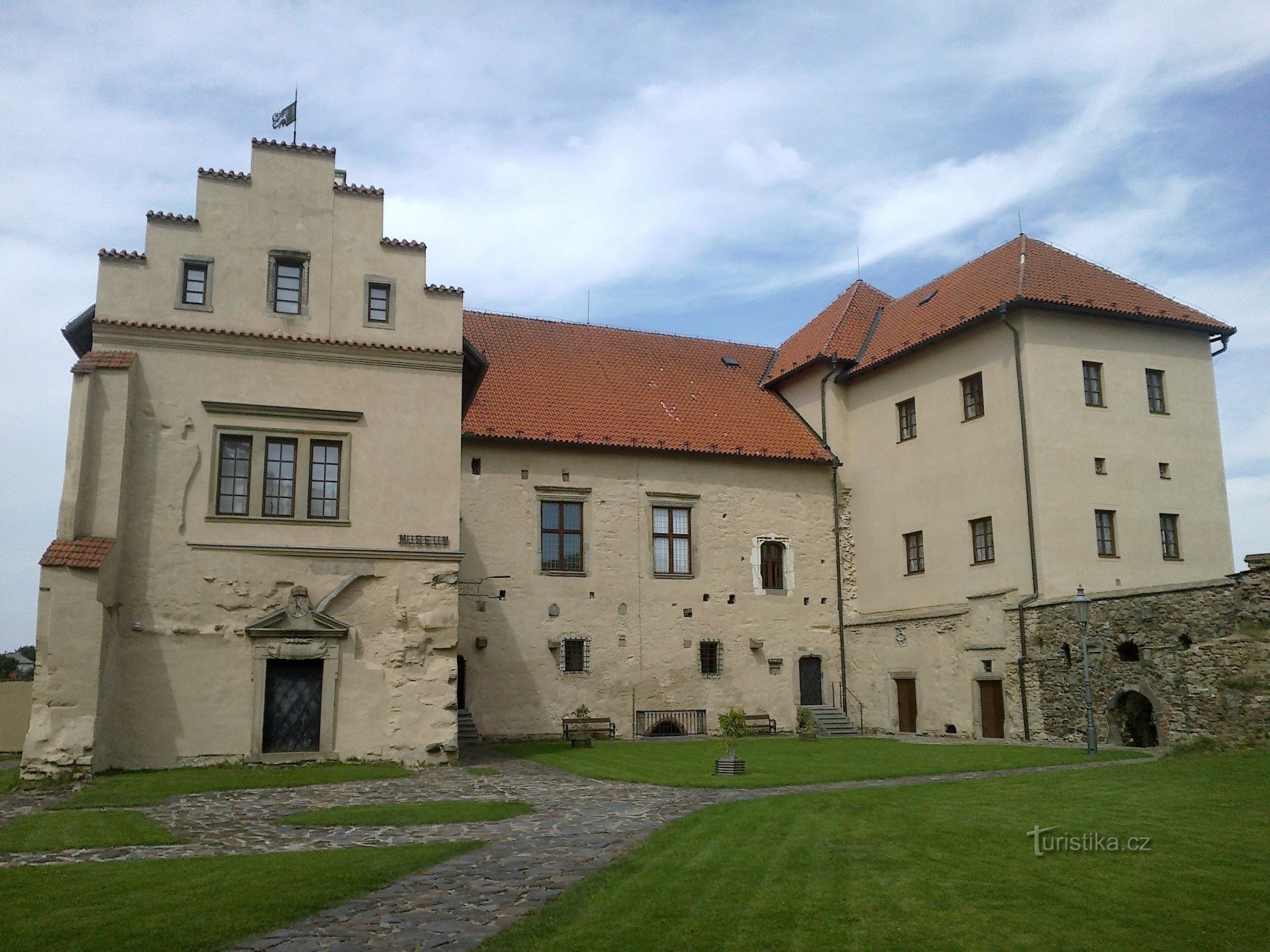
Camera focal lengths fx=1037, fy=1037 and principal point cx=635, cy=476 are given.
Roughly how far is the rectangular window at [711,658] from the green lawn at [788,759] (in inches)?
140

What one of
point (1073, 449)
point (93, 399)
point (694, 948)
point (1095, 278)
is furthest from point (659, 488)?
point (694, 948)

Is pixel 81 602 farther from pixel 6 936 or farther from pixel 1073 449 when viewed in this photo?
pixel 1073 449

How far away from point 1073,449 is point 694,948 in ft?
69.5

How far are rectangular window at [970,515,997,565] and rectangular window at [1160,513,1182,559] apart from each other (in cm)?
401

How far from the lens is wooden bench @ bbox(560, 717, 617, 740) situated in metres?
26.5

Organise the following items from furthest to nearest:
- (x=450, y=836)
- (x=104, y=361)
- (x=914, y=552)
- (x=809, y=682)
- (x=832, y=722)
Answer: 1. (x=809, y=682)
2. (x=832, y=722)
3. (x=914, y=552)
4. (x=104, y=361)
5. (x=450, y=836)

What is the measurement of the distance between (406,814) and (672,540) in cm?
1681

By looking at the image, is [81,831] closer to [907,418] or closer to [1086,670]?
[1086,670]

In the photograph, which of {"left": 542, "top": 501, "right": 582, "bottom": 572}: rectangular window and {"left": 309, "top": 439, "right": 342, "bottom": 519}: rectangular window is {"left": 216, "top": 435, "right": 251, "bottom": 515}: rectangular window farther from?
{"left": 542, "top": 501, "right": 582, "bottom": 572}: rectangular window

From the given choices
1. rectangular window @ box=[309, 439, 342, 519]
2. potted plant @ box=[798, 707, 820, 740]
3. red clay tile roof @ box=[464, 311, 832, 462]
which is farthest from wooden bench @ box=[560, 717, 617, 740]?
rectangular window @ box=[309, 439, 342, 519]

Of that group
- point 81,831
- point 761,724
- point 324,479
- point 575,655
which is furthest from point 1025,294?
point 81,831

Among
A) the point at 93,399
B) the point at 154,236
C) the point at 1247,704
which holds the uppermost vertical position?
the point at 154,236

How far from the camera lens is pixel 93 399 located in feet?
60.4

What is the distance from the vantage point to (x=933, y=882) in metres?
8.07
